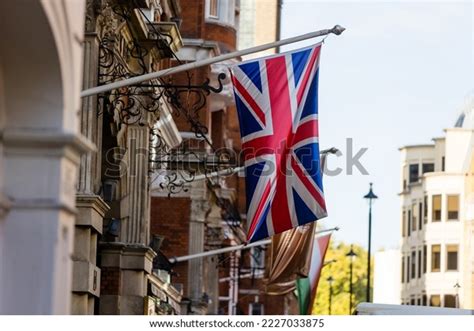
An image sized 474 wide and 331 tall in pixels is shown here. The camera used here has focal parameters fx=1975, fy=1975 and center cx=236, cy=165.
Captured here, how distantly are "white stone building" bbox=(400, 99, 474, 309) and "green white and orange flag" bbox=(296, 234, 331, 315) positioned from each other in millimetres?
36038

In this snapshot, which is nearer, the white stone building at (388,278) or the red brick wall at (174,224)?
the red brick wall at (174,224)

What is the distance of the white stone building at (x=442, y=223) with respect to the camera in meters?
96.1

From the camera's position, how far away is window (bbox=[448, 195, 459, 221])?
98213 millimetres

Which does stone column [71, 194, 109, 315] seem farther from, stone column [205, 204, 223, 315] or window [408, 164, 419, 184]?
window [408, 164, 419, 184]

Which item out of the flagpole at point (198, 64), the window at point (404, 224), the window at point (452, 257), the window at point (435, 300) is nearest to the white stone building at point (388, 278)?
the window at point (404, 224)

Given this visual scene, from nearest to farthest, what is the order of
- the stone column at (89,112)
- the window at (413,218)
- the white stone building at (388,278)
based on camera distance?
the stone column at (89,112) → the window at (413,218) → the white stone building at (388,278)

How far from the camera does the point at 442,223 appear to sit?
99875mm

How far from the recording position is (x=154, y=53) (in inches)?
1407

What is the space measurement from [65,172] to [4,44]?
1159 millimetres

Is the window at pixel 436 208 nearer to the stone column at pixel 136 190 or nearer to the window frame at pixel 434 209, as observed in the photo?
the window frame at pixel 434 209

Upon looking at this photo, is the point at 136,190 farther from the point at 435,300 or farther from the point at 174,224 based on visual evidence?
the point at 435,300

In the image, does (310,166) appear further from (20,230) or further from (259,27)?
(259,27)

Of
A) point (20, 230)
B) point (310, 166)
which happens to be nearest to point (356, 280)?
point (310, 166)

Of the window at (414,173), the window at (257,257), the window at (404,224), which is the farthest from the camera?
the window at (414,173)
